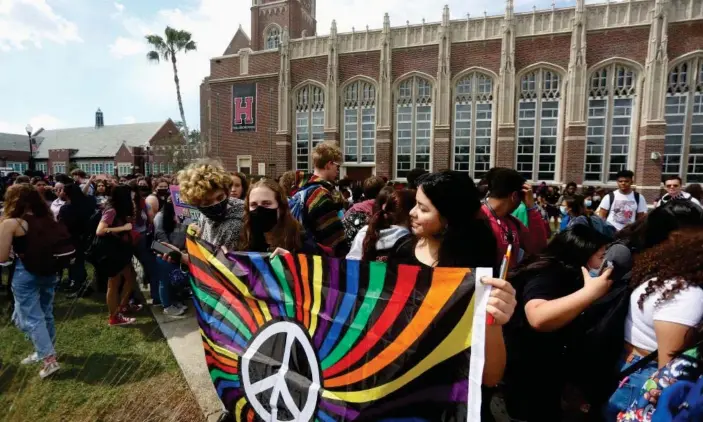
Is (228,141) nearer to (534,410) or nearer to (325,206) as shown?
(325,206)

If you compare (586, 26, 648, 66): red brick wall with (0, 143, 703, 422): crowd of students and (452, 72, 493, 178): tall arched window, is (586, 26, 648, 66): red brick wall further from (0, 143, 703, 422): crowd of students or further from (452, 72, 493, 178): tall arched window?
(0, 143, 703, 422): crowd of students

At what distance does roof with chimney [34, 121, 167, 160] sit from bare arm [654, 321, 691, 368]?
60414 millimetres

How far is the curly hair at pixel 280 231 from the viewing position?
257cm

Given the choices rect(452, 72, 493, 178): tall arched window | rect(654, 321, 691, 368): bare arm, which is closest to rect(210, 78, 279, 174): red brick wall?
rect(452, 72, 493, 178): tall arched window

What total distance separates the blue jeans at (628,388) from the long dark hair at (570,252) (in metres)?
0.44

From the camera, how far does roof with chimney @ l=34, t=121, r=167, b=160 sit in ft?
179

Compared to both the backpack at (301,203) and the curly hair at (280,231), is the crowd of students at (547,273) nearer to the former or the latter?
the curly hair at (280,231)

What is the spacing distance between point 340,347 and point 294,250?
942 millimetres

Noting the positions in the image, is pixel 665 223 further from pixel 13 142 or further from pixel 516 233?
pixel 13 142

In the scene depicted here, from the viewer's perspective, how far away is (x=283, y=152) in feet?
80.0

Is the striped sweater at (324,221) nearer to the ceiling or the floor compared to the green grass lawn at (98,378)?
nearer to the ceiling

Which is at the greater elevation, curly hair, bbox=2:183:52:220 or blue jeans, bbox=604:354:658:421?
curly hair, bbox=2:183:52:220

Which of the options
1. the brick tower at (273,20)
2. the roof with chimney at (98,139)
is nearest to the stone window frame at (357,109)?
the brick tower at (273,20)

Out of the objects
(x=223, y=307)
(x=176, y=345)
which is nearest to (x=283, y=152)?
(x=176, y=345)
